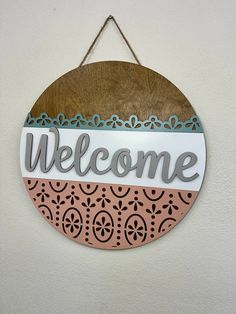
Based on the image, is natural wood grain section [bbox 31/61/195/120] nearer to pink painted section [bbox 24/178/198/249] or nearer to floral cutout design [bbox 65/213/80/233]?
pink painted section [bbox 24/178/198/249]

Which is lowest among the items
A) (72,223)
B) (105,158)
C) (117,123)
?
(72,223)

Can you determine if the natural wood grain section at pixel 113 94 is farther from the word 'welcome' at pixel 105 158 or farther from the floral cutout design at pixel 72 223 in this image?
the floral cutout design at pixel 72 223

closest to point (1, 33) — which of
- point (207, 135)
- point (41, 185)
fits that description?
point (41, 185)

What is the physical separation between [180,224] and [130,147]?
0.31 meters

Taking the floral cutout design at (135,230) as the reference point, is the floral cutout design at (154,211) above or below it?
above

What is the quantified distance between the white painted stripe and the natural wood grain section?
6cm

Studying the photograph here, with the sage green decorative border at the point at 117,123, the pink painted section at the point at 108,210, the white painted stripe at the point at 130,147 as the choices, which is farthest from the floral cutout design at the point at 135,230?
the sage green decorative border at the point at 117,123

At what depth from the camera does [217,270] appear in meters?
1.07

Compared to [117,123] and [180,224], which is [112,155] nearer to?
[117,123]

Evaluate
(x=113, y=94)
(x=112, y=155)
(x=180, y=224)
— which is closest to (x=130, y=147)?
(x=112, y=155)

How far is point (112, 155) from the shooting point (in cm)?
113

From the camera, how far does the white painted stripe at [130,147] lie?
1068 mm

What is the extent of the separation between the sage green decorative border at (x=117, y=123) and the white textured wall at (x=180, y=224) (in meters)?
0.07

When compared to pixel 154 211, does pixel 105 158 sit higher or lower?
higher
